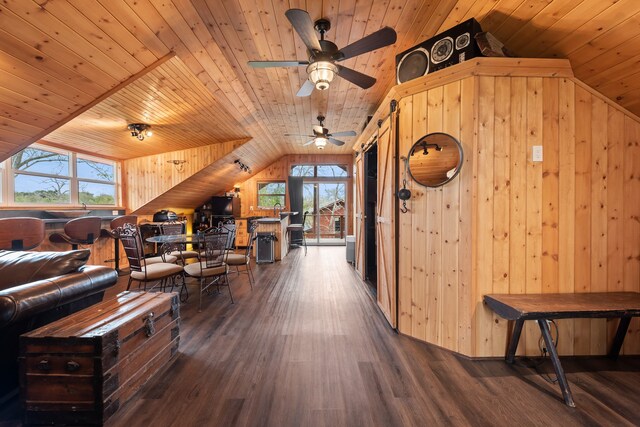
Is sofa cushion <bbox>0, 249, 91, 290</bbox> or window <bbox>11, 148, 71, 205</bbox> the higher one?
window <bbox>11, 148, 71, 205</bbox>

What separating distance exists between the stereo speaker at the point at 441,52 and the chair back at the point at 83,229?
495 centimetres

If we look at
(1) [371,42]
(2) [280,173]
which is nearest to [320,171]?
(2) [280,173]

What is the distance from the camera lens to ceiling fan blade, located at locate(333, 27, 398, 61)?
6.17 feet

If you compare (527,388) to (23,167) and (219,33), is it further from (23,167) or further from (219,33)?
(23,167)

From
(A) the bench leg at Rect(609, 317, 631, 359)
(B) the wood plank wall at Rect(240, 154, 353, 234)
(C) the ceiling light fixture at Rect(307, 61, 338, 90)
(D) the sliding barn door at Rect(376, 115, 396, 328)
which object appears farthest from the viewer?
(B) the wood plank wall at Rect(240, 154, 353, 234)

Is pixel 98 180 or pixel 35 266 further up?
pixel 98 180

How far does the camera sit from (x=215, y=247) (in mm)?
3275

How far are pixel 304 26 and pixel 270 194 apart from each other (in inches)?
282

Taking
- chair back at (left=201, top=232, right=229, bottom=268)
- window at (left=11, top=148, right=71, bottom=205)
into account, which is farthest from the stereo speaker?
window at (left=11, top=148, right=71, bottom=205)

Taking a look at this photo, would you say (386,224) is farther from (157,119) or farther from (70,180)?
(70,180)

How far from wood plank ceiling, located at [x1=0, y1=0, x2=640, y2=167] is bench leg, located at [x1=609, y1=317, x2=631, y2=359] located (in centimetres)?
179

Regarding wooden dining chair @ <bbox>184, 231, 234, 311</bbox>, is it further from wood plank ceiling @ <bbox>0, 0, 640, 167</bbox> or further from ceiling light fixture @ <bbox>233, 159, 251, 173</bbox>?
ceiling light fixture @ <bbox>233, 159, 251, 173</bbox>

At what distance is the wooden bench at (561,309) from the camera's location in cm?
170

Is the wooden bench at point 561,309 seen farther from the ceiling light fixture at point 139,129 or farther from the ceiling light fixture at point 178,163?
the ceiling light fixture at point 178,163
